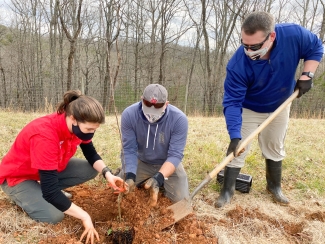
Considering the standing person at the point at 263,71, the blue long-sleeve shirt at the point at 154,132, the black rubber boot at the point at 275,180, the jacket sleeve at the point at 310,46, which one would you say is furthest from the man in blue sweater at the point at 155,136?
the jacket sleeve at the point at 310,46

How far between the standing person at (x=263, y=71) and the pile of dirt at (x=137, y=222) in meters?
0.67

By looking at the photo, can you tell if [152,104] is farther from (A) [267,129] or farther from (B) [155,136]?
(A) [267,129]

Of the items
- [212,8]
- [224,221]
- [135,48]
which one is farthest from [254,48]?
[135,48]

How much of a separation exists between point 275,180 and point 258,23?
6.04ft

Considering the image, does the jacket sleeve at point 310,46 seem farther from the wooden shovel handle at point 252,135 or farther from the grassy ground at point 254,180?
the grassy ground at point 254,180

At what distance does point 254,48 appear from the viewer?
2.36 meters

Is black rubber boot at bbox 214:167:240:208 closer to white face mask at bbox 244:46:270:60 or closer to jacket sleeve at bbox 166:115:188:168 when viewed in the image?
jacket sleeve at bbox 166:115:188:168

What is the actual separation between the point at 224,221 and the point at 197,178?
1.15 meters

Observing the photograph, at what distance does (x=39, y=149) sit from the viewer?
2.06m

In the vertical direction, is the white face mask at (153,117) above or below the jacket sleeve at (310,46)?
below

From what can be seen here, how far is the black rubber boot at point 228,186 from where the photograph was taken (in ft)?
9.86

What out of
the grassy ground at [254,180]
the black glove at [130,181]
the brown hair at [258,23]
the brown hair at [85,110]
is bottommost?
the grassy ground at [254,180]

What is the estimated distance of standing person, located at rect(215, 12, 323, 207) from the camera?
2.33 meters

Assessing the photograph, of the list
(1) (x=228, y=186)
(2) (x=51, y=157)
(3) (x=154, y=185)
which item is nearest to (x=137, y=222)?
(3) (x=154, y=185)
